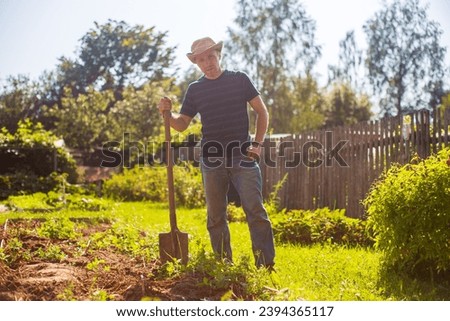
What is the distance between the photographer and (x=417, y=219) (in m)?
3.81

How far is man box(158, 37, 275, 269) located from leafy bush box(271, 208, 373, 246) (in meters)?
1.95

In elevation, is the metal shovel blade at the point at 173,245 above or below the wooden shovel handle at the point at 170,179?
below

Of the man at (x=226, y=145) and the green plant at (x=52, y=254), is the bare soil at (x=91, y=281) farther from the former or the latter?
the man at (x=226, y=145)

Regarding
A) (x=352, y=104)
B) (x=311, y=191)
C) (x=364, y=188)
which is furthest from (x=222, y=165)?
(x=352, y=104)

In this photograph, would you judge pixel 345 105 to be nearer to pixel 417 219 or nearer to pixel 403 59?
pixel 403 59

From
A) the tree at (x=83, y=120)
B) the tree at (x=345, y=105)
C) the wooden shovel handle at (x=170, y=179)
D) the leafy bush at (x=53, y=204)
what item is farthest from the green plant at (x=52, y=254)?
the tree at (x=345, y=105)

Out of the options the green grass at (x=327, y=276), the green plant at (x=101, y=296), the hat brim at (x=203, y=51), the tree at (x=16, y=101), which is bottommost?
the green grass at (x=327, y=276)

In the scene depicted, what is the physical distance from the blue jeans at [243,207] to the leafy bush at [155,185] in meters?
6.53

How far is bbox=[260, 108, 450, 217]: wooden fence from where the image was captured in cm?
642

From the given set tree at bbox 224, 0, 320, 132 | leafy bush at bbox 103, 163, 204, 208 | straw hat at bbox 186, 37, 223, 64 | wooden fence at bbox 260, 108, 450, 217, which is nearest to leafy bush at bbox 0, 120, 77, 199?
leafy bush at bbox 103, 163, 204, 208

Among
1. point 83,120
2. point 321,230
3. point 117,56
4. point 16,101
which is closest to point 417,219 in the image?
point 321,230

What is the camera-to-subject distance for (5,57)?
4188mm

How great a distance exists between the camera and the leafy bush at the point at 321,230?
5758 millimetres

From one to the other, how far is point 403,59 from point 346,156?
23.2ft
